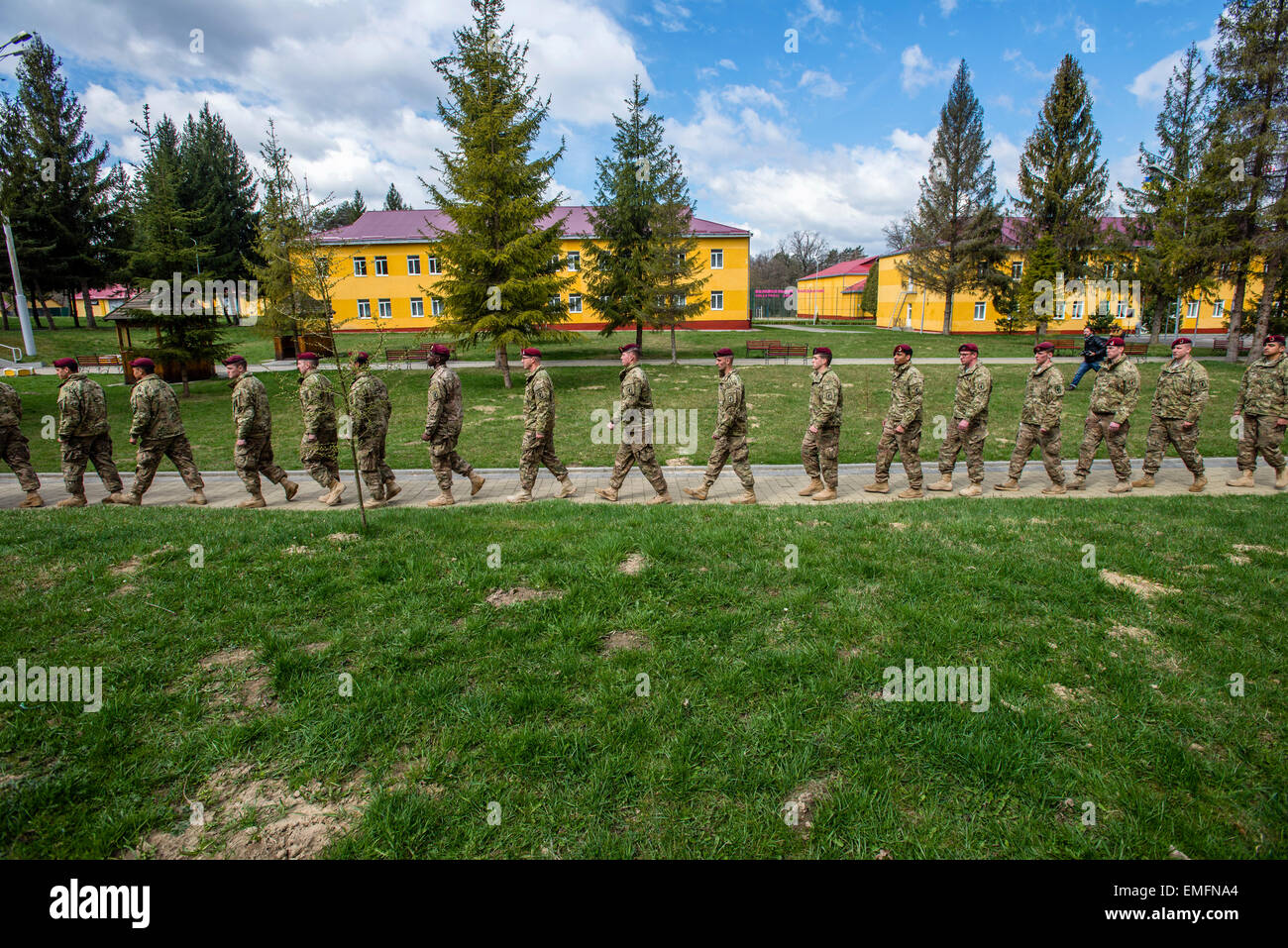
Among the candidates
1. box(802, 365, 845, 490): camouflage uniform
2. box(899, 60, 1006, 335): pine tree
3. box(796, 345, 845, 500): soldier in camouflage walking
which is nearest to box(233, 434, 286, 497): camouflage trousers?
box(796, 345, 845, 500): soldier in camouflage walking

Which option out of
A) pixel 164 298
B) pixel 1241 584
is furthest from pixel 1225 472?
pixel 164 298

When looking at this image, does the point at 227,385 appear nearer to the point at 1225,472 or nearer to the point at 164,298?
the point at 164,298

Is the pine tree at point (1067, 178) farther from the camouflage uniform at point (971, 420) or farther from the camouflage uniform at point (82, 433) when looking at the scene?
the camouflage uniform at point (82, 433)

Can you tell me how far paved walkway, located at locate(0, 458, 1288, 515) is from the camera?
32.8 feet

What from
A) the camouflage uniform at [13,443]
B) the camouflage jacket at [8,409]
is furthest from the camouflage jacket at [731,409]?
the camouflage jacket at [8,409]

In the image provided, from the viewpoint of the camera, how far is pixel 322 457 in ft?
33.1

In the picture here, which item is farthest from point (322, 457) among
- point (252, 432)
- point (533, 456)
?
point (533, 456)

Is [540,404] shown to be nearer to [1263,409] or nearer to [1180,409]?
[1180,409]

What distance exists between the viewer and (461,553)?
6422mm

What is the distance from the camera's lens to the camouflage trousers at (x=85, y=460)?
34.0ft

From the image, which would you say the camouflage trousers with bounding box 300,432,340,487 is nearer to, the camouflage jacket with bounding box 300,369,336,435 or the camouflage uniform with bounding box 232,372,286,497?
the camouflage jacket with bounding box 300,369,336,435

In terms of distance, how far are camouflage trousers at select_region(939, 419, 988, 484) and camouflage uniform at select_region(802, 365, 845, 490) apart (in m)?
2.11

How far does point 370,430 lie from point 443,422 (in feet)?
3.83

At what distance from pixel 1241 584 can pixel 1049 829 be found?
13.8 feet
